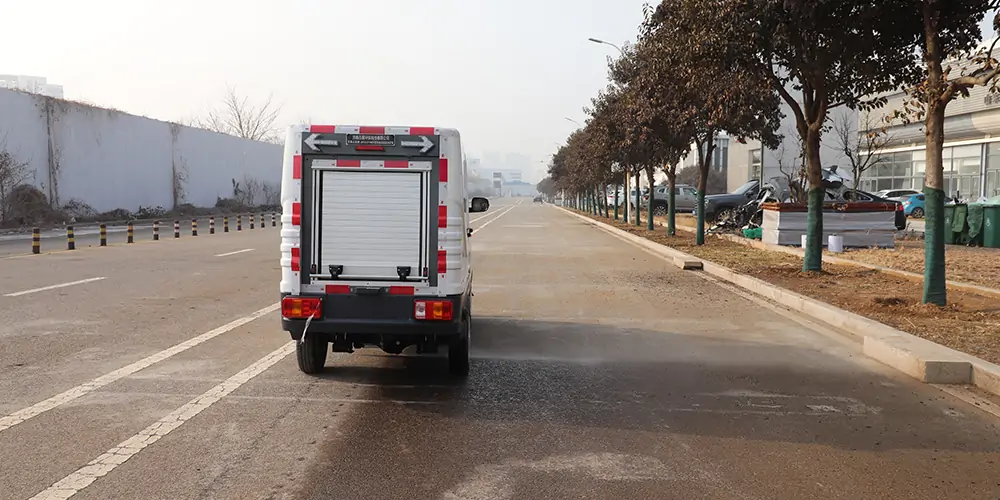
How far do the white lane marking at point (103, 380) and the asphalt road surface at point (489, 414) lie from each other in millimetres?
33

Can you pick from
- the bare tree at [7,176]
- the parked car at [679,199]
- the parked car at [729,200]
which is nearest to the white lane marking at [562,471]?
the parked car at [729,200]

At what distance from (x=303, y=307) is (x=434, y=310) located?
106 cm

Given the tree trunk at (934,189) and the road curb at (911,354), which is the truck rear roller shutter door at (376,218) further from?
the tree trunk at (934,189)

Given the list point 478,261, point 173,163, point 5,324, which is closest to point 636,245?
point 478,261

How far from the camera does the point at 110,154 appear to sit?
42750 millimetres

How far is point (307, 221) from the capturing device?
678 centimetres

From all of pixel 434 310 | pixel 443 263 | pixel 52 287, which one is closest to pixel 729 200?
pixel 52 287

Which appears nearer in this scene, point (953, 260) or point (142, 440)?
point (142, 440)

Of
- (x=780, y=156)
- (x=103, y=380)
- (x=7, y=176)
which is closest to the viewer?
(x=103, y=380)

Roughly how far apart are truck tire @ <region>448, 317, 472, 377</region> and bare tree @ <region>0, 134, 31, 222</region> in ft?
106

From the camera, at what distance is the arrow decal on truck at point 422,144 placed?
22.0 ft

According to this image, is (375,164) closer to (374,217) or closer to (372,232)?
(374,217)

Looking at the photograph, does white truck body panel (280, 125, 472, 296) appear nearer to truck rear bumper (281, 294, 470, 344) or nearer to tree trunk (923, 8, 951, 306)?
truck rear bumper (281, 294, 470, 344)

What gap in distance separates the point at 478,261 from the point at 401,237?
12.6 meters
